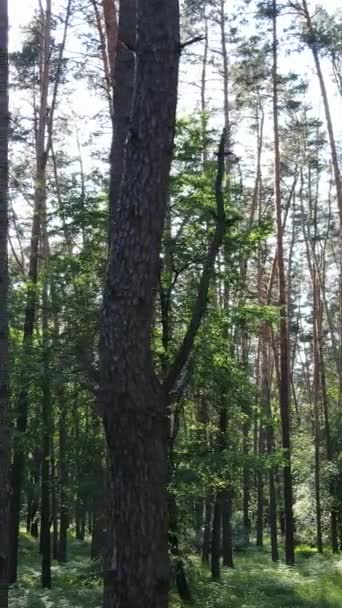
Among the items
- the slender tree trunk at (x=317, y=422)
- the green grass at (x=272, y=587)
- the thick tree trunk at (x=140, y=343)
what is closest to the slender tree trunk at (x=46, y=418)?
the green grass at (x=272, y=587)

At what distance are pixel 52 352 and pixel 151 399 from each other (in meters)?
7.29

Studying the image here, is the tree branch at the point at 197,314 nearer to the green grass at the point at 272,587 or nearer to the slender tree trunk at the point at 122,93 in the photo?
the slender tree trunk at the point at 122,93

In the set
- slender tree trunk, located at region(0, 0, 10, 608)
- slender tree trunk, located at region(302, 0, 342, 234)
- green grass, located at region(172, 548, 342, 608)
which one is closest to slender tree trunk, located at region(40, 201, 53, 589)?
green grass, located at region(172, 548, 342, 608)

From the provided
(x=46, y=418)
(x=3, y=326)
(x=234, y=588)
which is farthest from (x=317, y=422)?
(x=3, y=326)

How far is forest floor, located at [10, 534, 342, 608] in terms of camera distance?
11266 mm

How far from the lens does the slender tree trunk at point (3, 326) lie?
4.91 metres

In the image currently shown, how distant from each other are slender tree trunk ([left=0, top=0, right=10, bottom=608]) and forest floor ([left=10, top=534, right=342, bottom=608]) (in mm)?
3457

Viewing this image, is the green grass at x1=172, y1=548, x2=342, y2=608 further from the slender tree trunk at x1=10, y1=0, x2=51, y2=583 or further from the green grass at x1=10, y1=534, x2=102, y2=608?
the slender tree trunk at x1=10, y1=0, x2=51, y2=583

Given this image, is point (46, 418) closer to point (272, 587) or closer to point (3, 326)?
point (3, 326)

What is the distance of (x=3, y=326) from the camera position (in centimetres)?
538

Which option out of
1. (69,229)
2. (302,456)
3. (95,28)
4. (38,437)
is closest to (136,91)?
(69,229)

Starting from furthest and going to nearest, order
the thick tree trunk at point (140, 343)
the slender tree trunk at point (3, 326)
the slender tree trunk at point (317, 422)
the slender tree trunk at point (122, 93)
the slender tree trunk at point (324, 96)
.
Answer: the slender tree trunk at point (317, 422) → the slender tree trunk at point (324, 96) → the slender tree trunk at point (122, 93) → the slender tree trunk at point (3, 326) → the thick tree trunk at point (140, 343)

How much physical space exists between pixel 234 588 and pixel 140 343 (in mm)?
12599

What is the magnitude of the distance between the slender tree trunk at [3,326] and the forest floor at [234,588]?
3.46 metres
